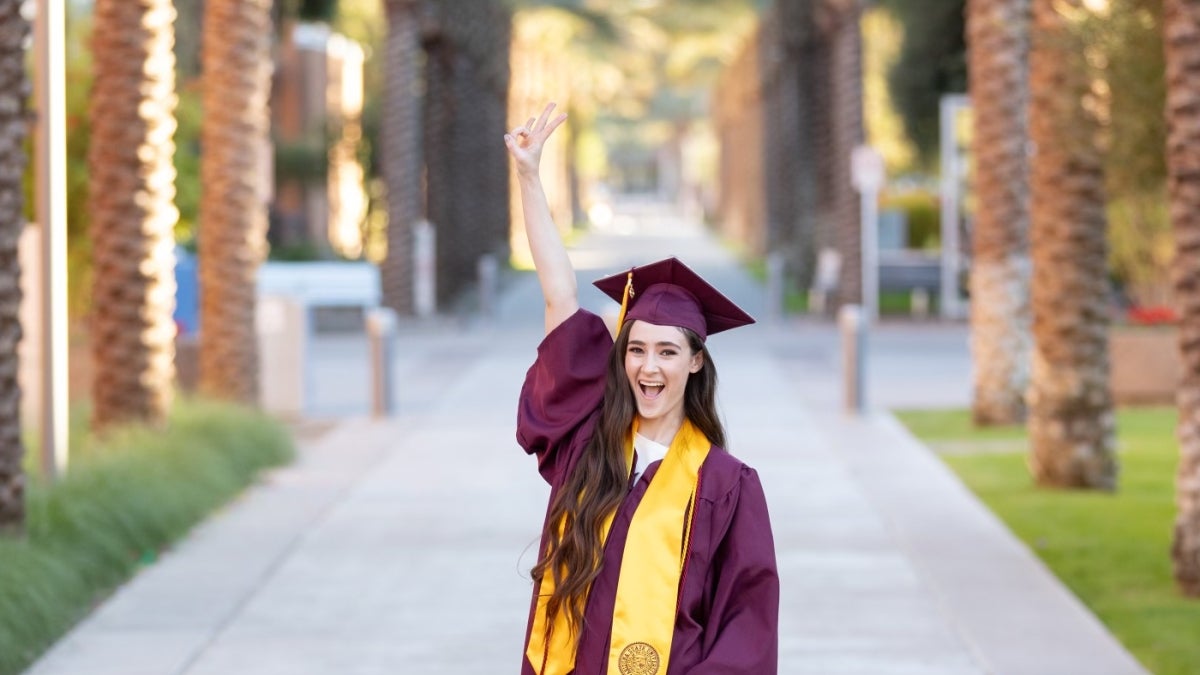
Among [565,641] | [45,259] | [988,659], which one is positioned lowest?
[988,659]

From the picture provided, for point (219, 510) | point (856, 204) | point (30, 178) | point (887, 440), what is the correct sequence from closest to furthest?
1. point (219, 510)
2. point (887, 440)
3. point (30, 178)
4. point (856, 204)

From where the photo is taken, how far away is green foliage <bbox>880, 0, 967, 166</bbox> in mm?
33781

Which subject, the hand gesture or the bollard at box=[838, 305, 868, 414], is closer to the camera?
the hand gesture

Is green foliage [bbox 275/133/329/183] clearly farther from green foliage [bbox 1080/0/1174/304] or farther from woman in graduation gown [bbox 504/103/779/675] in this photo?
woman in graduation gown [bbox 504/103/779/675]

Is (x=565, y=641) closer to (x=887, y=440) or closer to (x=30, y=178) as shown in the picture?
(x=887, y=440)

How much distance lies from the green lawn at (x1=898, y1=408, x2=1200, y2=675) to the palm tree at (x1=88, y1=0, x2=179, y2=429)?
505 cm

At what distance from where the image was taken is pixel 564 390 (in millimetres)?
4621

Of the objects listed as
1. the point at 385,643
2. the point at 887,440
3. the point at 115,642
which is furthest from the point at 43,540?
the point at 887,440

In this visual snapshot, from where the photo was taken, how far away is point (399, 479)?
13242mm

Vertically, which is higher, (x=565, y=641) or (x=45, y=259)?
(x=45, y=259)

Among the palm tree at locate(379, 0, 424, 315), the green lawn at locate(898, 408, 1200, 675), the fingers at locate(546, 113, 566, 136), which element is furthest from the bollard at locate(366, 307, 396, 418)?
the fingers at locate(546, 113, 566, 136)

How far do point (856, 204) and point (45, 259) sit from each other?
59.0 feet

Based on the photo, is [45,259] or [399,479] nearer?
[45,259]

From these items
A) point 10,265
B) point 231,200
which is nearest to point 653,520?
point 10,265
